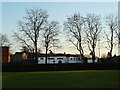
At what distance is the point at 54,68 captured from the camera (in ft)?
125

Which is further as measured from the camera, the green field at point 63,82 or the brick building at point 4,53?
the brick building at point 4,53

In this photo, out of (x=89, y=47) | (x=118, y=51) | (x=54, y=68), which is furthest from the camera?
(x=89, y=47)

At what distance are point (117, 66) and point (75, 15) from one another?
11.8 metres

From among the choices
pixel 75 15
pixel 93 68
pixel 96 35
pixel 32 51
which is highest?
pixel 75 15

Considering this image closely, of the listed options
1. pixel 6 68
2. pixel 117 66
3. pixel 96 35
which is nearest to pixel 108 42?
pixel 96 35

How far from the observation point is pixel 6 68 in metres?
38.0

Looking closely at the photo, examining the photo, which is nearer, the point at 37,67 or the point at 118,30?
the point at 37,67

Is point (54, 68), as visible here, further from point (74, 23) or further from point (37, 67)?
point (74, 23)

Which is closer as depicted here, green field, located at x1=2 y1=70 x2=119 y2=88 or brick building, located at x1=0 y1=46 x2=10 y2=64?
green field, located at x1=2 y1=70 x2=119 y2=88

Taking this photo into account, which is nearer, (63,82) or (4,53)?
(63,82)

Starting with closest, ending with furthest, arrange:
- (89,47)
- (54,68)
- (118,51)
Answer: (54,68) → (118,51) → (89,47)

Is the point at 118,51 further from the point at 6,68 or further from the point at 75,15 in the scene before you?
the point at 6,68

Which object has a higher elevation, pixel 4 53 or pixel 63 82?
pixel 4 53

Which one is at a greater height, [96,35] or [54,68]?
[96,35]
